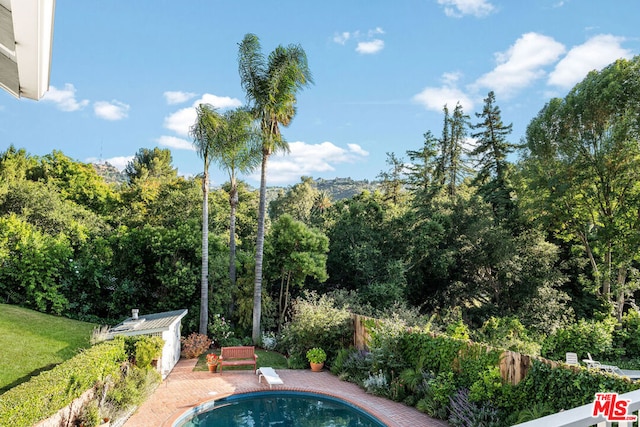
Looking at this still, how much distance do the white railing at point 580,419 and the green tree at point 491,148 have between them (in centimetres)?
2429

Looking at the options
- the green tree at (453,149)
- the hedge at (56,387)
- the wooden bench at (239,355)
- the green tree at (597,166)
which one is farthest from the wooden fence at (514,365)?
the green tree at (453,149)

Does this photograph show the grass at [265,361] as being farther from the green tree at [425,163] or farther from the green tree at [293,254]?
the green tree at [425,163]

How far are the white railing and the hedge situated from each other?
7626 millimetres

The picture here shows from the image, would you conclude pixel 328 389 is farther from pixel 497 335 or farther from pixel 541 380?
pixel 497 335

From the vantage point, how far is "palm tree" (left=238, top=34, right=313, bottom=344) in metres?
16.3

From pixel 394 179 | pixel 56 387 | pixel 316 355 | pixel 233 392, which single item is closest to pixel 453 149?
pixel 394 179

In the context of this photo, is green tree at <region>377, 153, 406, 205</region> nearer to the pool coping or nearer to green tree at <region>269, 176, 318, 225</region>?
green tree at <region>269, 176, 318, 225</region>

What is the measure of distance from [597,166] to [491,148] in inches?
341

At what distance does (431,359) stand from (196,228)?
11.4m

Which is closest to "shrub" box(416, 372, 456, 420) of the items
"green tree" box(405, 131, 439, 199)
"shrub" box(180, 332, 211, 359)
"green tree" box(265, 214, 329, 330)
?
"green tree" box(265, 214, 329, 330)

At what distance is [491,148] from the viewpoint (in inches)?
1012

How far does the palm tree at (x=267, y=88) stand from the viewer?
16.3m

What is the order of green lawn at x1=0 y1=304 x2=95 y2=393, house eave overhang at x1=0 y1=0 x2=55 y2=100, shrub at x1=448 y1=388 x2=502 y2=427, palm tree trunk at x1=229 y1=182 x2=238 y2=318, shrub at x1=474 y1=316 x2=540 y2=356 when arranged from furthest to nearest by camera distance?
palm tree trunk at x1=229 y1=182 x2=238 y2=318 < shrub at x1=474 y1=316 x2=540 y2=356 < green lawn at x1=0 y1=304 x2=95 y2=393 < shrub at x1=448 y1=388 x2=502 y2=427 < house eave overhang at x1=0 y1=0 x2=55 y2=100

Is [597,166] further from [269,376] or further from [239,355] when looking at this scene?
[239,355]
